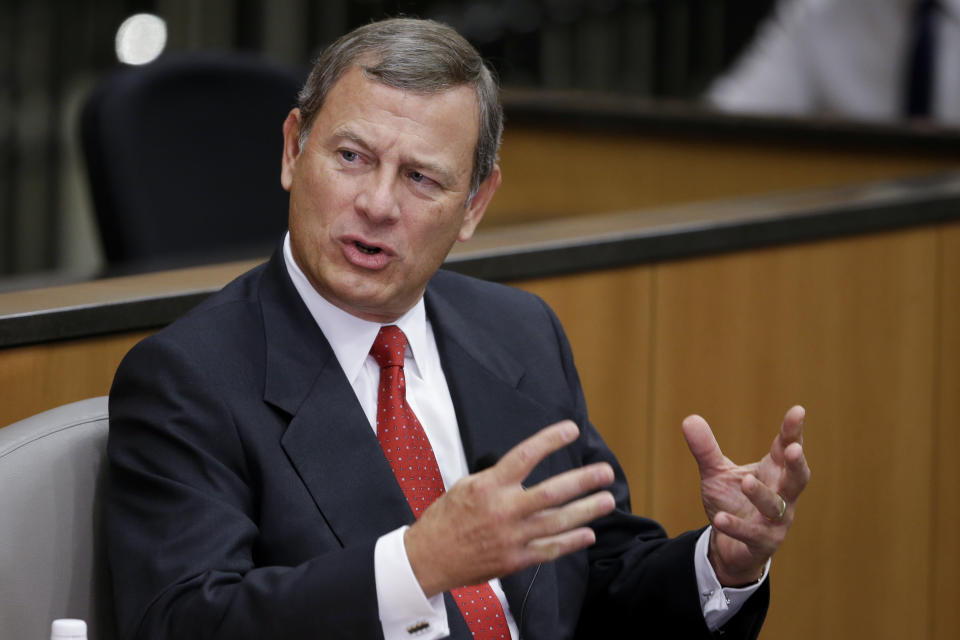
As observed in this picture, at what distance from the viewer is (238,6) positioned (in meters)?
6.24

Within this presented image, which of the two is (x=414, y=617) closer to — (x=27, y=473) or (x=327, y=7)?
(x=27, y=473)

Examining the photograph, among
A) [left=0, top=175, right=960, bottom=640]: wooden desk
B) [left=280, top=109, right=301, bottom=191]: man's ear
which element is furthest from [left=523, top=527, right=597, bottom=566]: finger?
[left=0, top=175, right=960, bottom=640]: wooden desk

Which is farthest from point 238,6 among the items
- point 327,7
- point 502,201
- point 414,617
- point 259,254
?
point 414,617

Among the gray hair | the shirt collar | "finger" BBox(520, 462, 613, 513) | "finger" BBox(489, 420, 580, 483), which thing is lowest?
"finger" BBox(520, 462, 613, 513)

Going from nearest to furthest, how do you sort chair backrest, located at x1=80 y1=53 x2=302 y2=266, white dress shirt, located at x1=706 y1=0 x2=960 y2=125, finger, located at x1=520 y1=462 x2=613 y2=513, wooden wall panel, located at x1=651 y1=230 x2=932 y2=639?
finger, located at x1=520 y1=462 x2=613 y2=513
wooden wall panel, located at x1=651 y1=230 x2=932 y2=639
chair backrest, located at x1=80 y1=53 x2=302 y2=266
white dress shirt, located at x1=706 y1=0 x2=960 y2=125

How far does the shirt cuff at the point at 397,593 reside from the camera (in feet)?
4.45

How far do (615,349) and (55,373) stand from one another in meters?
1.02

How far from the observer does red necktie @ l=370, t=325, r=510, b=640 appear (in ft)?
5.27

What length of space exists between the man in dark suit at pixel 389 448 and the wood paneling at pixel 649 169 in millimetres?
1919

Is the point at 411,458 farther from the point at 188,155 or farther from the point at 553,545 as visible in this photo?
the point at 188,155

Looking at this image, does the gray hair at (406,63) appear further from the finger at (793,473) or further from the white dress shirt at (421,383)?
the finger at (793,473)

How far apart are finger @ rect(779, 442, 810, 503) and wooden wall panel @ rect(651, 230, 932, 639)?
827 millimetres

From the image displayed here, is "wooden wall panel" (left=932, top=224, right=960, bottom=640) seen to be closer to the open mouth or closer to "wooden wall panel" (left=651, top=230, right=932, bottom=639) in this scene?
Answer: "wooden wall panel" (left=651, top=230, right=932, bottom=639)

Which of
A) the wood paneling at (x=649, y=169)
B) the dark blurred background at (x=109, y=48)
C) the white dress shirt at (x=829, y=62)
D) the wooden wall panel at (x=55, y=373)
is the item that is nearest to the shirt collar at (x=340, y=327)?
the wooden wall panel at (x=55, y=373)
